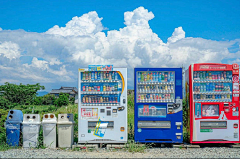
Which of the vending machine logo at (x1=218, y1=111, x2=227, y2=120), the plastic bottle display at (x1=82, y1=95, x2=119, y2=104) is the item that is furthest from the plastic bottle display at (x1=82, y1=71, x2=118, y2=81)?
the vending machine logo at (x1=218, y1=111, x2=227, y2=120)

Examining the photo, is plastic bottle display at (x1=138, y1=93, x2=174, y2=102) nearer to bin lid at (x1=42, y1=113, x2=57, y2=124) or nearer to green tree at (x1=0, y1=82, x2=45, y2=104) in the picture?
bin lid at (x1=42, y1=113, x2=57, y2=124)

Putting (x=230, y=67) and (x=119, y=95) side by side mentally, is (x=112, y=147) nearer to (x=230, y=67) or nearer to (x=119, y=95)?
(x=119, y=95)

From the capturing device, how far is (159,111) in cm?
797

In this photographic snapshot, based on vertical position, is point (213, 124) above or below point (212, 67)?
below

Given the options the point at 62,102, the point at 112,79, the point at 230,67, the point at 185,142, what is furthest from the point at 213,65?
Answer: the point at 62,102

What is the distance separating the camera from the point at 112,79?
26.2ft

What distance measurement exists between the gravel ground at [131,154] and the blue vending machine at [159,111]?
472 millimetres

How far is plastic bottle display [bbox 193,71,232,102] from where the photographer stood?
808cm

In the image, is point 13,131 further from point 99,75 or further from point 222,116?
point 222,116

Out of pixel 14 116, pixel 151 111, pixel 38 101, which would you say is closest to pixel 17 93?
pixel 38 101

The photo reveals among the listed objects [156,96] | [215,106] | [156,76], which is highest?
[156,76]

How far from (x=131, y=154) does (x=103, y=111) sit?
1.59m

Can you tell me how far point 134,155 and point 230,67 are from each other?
4.11 meters

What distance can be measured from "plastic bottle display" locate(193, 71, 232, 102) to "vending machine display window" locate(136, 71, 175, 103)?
0.80 metres
